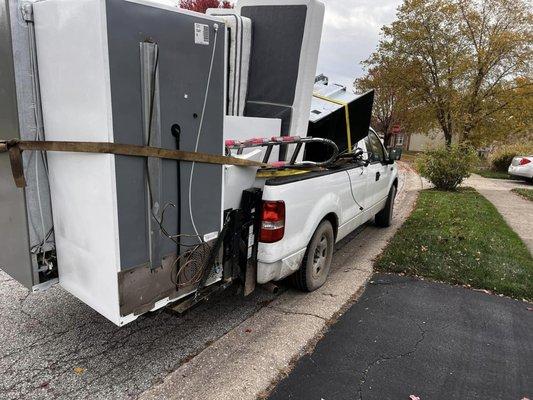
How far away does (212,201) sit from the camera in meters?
2.92

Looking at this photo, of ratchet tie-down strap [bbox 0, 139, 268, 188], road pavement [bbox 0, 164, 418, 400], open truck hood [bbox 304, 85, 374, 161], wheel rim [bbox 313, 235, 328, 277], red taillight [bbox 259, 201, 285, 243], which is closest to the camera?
ratchet tie-down strap [bbox 0, 139, 268, 188]

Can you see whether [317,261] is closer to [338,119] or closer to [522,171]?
[338,119]

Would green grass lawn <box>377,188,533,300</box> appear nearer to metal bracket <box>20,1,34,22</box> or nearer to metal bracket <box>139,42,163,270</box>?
metal bracket <box>139,42,163,270</box>

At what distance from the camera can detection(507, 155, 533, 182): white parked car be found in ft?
48.2

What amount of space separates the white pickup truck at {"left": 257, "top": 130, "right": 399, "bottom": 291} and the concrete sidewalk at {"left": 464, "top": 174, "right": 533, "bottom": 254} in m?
A: 3.03

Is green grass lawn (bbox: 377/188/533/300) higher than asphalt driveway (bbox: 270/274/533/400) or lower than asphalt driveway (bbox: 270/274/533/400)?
higher

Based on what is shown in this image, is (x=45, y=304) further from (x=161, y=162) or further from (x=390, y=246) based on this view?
(x=390, y=246)

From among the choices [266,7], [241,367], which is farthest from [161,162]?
[266,7]

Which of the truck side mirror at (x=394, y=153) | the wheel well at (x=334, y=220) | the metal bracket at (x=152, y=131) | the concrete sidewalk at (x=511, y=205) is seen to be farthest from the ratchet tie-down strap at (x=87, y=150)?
the concrete sidewalk at (x=511, y=205)

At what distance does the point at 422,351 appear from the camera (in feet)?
10.9

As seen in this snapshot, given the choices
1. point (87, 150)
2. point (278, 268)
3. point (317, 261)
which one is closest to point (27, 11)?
point (87, 150)

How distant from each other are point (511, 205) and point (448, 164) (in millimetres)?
2221

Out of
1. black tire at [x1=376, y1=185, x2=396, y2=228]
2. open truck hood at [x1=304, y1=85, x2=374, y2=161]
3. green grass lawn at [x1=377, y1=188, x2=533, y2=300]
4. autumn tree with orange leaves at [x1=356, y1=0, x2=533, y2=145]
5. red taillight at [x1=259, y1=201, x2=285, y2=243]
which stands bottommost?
green grass lawn at [x1=377, y1=188, x2=533, y2=300]

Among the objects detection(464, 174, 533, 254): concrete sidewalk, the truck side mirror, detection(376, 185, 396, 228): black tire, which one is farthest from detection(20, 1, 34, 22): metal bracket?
detection(464, 174, 533, 254): concrete sidewalk
